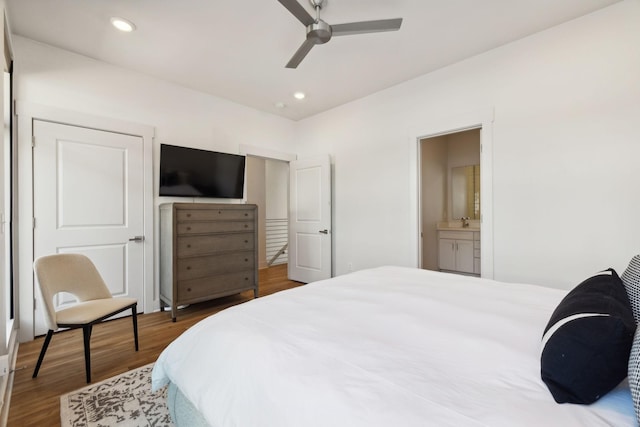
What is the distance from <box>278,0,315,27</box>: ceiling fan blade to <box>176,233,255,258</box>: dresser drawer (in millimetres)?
2371

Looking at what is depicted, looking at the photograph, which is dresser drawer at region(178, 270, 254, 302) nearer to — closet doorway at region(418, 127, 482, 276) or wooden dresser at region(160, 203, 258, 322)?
wooden dresser at region(160, 203, 258, 322)

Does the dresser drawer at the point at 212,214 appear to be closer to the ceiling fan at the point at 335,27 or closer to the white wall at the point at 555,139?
the white wall at the point at 555,139

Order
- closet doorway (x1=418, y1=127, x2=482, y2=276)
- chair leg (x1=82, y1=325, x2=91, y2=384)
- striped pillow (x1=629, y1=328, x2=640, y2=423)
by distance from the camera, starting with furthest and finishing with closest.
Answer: closet doorway (x1=418, y1=127, x2=482, y2=276) → chair leg (x1=82, y1=325, x2=91, y2=384) → striped pillow (x1=629, y1=328, x2=640, y2=423)

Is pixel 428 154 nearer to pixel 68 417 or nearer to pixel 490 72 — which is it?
pixel 490 72

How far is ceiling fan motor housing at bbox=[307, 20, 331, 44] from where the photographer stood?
199 cm

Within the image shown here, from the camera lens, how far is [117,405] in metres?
1.71

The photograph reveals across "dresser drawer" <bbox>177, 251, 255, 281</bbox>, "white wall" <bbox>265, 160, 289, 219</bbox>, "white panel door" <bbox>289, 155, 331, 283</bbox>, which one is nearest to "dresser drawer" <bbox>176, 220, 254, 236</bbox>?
"dresser drawer" <bbox>177, 251, 255, 281</bbox>

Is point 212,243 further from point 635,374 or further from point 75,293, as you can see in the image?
point 635,374

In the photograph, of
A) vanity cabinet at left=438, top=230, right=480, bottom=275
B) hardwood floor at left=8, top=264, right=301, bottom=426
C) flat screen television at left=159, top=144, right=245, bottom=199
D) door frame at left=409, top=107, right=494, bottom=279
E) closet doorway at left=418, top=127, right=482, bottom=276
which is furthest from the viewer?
closet doorway at left=418, top=127, right=482, bottom=276

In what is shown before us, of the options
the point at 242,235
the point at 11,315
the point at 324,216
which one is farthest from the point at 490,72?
the point at 11,315

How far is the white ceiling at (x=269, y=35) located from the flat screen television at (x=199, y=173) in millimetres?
863

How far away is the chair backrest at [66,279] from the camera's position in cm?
193

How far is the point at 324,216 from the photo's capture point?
4309mm

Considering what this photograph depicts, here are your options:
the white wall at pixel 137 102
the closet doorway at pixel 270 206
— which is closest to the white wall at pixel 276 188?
the closet doorway at pixel 270 206
